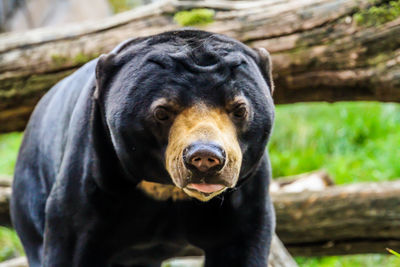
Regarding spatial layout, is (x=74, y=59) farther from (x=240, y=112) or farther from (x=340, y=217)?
(x=240, y=112)

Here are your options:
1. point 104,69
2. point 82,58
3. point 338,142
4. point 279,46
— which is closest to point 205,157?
point 104,69

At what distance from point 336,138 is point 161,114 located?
595 centimetres

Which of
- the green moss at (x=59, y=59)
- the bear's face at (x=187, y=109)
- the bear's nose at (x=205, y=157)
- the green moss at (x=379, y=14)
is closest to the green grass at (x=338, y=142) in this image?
the green moss at (x=59, y=59)

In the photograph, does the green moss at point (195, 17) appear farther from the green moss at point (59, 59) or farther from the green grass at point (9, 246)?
the green grass at point (9, 246)

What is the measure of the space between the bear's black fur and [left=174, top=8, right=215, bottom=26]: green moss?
1.23 metres

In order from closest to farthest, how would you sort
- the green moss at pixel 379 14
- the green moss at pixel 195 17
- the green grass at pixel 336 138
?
1. the green moss at pixel 379 14
2. the green moss at pixel 195 17
3. the green grass at pixel 336 138

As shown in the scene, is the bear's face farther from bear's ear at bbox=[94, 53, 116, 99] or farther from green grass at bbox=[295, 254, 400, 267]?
green grass at bbox=[295, 254, 400, 267]

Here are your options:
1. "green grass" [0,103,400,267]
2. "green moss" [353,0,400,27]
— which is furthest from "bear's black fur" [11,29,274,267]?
"green grass" [0,103,400,267]

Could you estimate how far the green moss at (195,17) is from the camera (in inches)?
186

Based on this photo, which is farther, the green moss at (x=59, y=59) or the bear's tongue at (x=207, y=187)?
the green moss at (x=59, y=59)

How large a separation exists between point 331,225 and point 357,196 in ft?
0.78

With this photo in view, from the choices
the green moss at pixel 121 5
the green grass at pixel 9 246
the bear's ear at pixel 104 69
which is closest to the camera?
Answer: the bear's ear at pixel 104 69

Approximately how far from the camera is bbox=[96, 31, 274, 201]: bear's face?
2650 millimetres

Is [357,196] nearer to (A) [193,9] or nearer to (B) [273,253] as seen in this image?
(B) [273,253]
